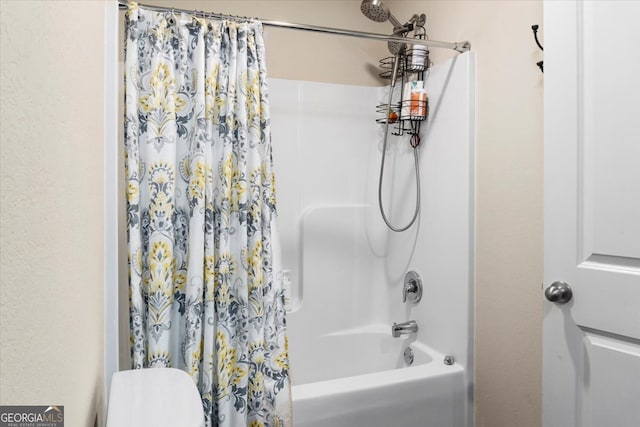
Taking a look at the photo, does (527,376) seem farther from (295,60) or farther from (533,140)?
(295,60)

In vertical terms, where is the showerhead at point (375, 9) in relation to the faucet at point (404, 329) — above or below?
above

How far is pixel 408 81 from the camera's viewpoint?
224 cm

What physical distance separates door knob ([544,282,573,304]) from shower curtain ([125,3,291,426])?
85 centimetres

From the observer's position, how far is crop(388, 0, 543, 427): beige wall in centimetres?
161

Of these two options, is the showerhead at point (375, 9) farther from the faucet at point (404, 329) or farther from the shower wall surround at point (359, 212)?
the faucet at point (404, 329)

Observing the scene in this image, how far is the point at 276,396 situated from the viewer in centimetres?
152

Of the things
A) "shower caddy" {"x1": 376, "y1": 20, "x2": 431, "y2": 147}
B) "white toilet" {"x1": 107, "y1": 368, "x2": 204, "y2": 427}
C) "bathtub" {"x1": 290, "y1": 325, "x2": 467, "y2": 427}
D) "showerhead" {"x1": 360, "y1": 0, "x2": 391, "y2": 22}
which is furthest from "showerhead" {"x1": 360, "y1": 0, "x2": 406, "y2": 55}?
"white toilet" {"x1": 107, "y1": 368, "x2": 204, "y2": 427}

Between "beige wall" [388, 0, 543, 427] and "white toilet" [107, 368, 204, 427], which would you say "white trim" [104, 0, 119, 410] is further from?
"beige wall" [388, 0, 543, 427]

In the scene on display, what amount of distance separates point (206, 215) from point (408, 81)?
129cm

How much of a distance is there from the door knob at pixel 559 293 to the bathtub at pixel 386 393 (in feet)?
2.10

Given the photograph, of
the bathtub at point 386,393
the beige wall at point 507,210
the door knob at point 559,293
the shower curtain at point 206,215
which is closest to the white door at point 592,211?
the door knob at point 559,293

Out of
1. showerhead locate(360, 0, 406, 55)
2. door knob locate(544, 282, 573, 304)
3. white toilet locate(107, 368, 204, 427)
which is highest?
showerhead locate(360, 0, 406, 55)

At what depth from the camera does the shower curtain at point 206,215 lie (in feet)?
4.68

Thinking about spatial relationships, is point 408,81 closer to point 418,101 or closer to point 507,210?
point 418,101
